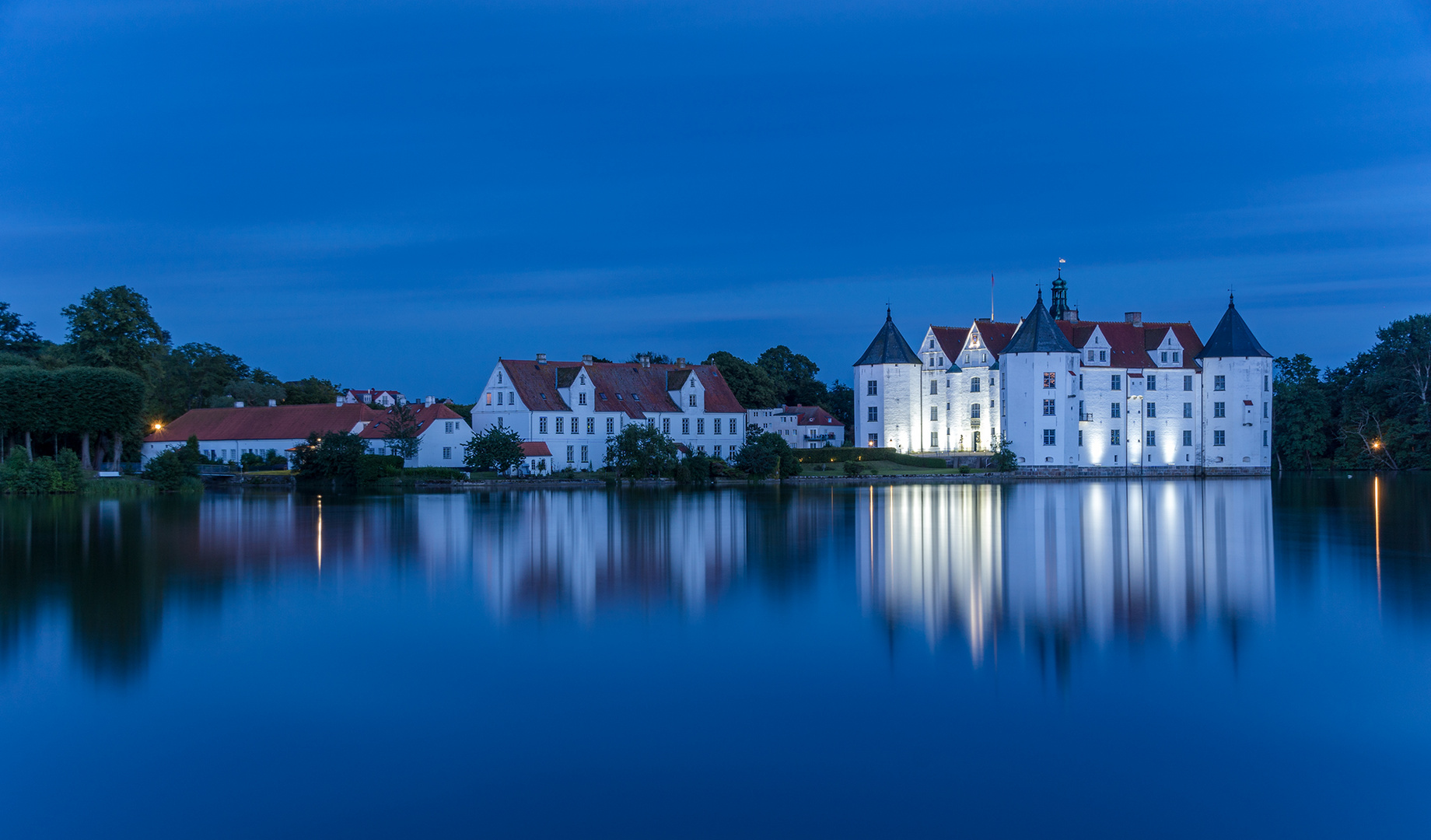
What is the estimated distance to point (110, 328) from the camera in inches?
2004

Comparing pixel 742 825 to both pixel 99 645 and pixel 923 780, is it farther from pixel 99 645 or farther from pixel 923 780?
pixel 99 645

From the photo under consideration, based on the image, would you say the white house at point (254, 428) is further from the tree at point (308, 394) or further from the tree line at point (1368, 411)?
the tree line at point (1368, 411)

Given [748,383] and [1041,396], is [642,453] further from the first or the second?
[748,383]

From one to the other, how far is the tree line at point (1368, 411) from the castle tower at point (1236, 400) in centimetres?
614

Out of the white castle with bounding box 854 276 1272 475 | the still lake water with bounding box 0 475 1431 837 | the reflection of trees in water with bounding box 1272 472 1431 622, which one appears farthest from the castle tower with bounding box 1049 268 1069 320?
the still lake water with bounding box 0 475 1431 837

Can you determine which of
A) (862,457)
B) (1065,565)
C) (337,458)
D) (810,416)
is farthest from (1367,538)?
(810,416)

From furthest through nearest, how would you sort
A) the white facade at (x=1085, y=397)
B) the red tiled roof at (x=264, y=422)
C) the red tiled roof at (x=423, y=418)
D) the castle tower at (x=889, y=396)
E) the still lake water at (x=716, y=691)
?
1. the castle tower at (x=889, y=396)
2. the white facade at (x=1085, y=397)
3. the red tiled roof at (x=264, y=422)
4. the red tiled roof at (x=423, y=418)
5. the still lake water at (x=716, y=691)

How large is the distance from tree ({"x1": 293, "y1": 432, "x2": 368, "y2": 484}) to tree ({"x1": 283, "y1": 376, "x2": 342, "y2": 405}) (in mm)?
29787

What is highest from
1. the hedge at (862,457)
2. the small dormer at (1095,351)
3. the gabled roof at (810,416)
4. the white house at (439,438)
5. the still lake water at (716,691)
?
the small dormer at (1095,351)

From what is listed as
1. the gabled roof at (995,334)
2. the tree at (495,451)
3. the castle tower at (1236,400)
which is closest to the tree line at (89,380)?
the tree at (495,451)

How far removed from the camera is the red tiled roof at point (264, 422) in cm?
5700

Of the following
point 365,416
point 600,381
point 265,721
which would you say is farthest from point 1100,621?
point 365,416

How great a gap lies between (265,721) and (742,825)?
4460 millimetres

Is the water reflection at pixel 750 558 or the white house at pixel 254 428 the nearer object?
the water reflection at pixel 750 558
